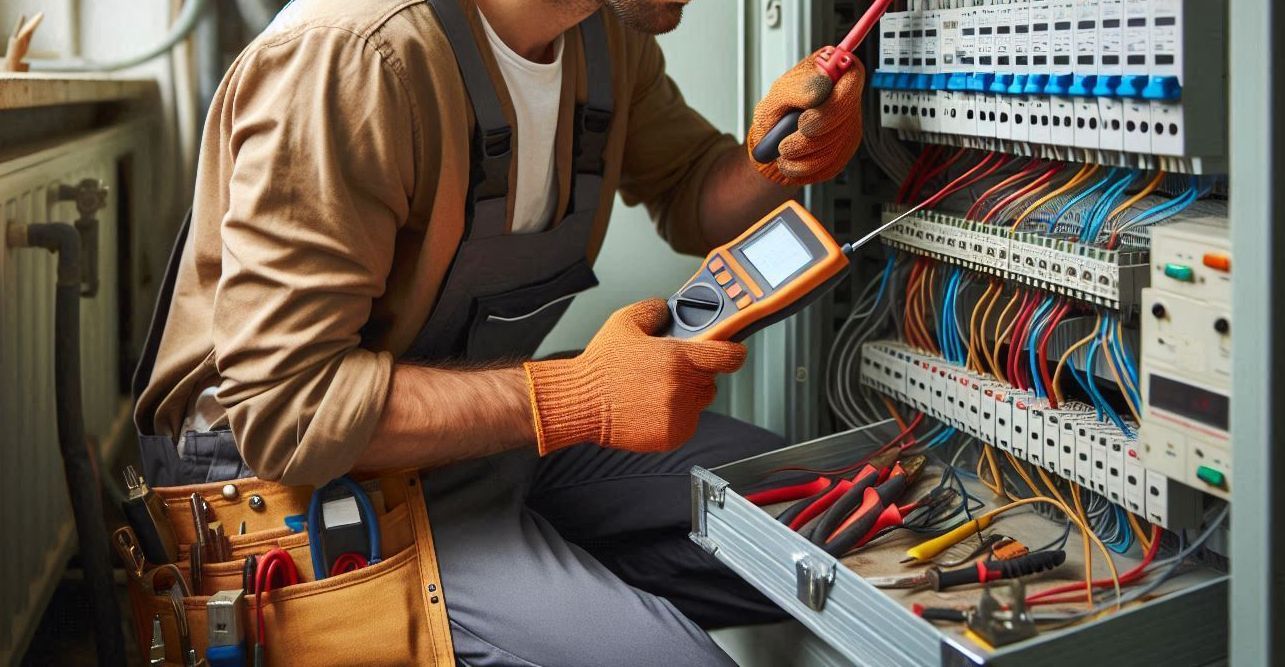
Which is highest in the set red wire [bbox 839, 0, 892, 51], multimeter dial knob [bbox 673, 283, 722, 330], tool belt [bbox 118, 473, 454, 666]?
red wire [bbox 839, 0, 892, 51]

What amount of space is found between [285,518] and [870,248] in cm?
85

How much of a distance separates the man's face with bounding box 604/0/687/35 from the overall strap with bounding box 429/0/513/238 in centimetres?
17

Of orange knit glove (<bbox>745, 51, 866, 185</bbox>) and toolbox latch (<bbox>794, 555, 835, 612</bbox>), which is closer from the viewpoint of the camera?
toolbox latch (<bbox>794, 555, 835, 612</bbox>)

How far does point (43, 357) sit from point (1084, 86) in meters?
1.56

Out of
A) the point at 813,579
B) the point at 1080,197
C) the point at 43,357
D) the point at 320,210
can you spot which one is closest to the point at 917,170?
the point at 1080,197

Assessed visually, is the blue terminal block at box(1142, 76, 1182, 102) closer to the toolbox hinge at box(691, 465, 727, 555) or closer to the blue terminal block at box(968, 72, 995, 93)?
the blue terminal block at box(968, 72, 995, 93)

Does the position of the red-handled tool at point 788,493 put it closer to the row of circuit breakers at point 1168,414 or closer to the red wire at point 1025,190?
the row of circuit breakers at point 1168,414

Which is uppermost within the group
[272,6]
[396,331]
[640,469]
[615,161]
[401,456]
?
[272,6]

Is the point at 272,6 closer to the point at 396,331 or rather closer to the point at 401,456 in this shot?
the point at 396,331

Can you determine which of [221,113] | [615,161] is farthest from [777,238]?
[221,113]

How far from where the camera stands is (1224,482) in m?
0.96

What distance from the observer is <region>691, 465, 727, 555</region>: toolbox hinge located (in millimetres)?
1278

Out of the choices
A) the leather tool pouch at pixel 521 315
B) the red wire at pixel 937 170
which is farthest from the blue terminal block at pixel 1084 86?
the leather tool pouch at pixel 521 315

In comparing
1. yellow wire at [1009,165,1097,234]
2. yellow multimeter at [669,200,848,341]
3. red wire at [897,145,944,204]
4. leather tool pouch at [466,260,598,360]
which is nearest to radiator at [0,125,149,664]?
leather tool pouch at [466,260,598,360]
